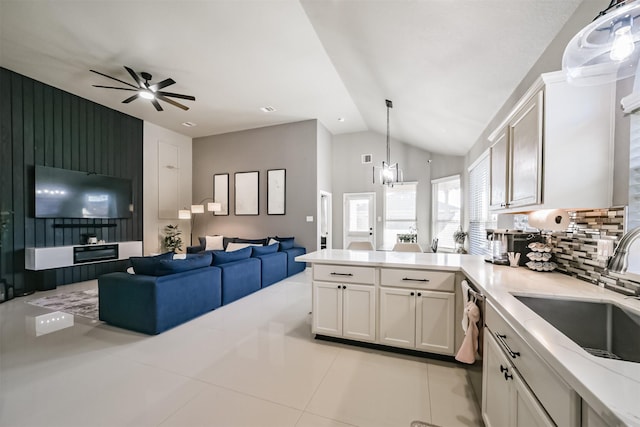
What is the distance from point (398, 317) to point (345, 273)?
24.3 inches

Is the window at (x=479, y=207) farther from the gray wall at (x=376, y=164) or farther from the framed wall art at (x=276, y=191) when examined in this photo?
the framed wall art at (x=276, y=191)

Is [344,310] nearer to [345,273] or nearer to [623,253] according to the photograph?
[345,273]

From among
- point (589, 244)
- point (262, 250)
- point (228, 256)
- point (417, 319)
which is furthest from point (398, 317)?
point (262, 250)

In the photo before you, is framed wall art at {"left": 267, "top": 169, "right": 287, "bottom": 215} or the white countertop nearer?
the white countertop

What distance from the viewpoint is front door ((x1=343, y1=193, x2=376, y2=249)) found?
7082 mm

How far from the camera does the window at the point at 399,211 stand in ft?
22.2

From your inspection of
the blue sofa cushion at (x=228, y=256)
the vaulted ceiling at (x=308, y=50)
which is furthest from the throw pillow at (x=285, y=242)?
the vaulted ceiling at (x=308, y=50)

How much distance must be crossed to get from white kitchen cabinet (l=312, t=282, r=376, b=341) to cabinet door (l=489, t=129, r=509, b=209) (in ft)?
4.48

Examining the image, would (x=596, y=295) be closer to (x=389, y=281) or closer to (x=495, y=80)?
(x=389, y=281)

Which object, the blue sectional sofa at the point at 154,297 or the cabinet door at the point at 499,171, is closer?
the cabinet door at the point at 499,171

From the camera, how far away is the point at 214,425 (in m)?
1.54

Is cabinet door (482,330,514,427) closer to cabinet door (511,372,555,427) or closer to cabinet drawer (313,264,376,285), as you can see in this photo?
cabinet door (511,372,555,427)

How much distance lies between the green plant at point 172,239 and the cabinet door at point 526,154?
7.15 m

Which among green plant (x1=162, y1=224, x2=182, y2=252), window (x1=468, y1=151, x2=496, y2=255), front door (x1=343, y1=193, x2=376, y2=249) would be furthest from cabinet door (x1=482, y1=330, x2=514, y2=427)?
green plant (x1=162, y1=224, x2=182, y2=252)
